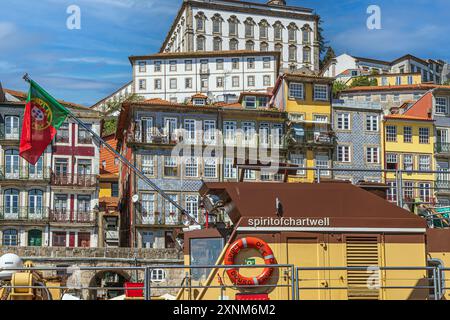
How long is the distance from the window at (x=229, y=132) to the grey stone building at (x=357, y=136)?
8.61m

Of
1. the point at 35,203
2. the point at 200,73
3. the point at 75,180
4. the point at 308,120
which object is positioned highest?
the point at 200,73

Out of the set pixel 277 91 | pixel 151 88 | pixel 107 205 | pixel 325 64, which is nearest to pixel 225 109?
pixel 277 91

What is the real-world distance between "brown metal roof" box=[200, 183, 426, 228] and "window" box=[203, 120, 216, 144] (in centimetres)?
4495

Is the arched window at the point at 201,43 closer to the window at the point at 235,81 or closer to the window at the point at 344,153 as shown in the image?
the window at the point at 235,81

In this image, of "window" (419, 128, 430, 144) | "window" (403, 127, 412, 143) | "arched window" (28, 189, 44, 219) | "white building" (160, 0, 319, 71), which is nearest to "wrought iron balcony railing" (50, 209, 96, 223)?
"arched window" (28, 189, 44, 219)

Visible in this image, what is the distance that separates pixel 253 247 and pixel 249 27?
111m

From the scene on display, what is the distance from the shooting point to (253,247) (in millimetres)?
16172

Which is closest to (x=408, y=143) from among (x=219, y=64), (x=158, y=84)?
(x=219, y=64)

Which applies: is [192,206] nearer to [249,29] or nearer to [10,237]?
[10,237]

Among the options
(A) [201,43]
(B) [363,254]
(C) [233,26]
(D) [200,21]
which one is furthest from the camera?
(C) [233,26]

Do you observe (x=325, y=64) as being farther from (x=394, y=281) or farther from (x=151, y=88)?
(x=394, y=281)
